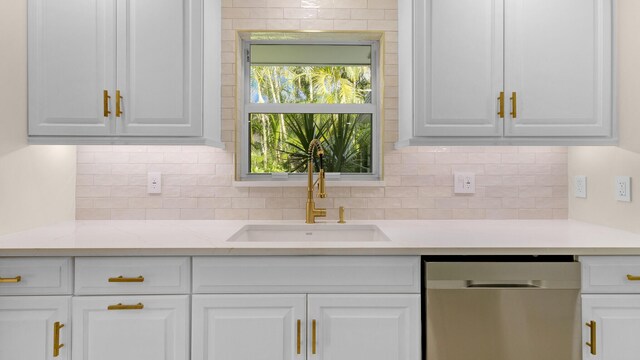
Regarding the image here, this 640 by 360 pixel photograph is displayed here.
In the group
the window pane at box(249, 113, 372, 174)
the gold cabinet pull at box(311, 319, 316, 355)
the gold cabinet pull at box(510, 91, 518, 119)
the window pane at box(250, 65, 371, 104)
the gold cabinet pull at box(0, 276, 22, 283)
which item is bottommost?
the gold cabinet pull at box(311, 319, 316, 355)

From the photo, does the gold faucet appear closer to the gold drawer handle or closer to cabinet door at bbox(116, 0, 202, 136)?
cabinet door at bbox(116, 0, 202, 136)

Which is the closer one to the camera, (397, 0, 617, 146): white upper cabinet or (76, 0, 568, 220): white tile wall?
(397, 0, 617, 146): white upper cabinet

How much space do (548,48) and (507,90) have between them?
0.27 metres

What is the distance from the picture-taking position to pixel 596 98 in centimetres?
191

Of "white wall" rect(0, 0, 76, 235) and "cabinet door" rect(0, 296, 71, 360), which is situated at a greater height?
"white wall" rect(0, 0, 76, 235)

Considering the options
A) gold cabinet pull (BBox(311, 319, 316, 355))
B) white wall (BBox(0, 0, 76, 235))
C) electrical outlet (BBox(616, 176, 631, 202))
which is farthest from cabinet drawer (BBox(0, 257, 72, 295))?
electrical outlet (BBox(616, 176, 631, 202))

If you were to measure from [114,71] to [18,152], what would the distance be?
56cm

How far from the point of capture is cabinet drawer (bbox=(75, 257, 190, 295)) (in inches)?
60.1

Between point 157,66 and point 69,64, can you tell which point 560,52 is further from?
point 69,64

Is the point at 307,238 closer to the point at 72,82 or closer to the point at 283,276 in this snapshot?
the point at 283,276

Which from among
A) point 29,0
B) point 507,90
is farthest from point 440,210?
point 29,0

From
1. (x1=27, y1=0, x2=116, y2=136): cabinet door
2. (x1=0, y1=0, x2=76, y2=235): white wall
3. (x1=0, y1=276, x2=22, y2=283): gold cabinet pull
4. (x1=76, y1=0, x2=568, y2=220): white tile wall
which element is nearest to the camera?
(x1=0, y1=276, x2=22, y2=283): gold cabinet pull

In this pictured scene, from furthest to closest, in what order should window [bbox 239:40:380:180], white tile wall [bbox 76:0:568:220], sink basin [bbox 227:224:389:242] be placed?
1. window [bbox 239:40:380:180]
2. white tile wall [bbox 76:0:568:220]
3. sink basin [bbox 227:224:389:242]

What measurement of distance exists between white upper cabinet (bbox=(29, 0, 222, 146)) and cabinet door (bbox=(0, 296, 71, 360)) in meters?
0.74
